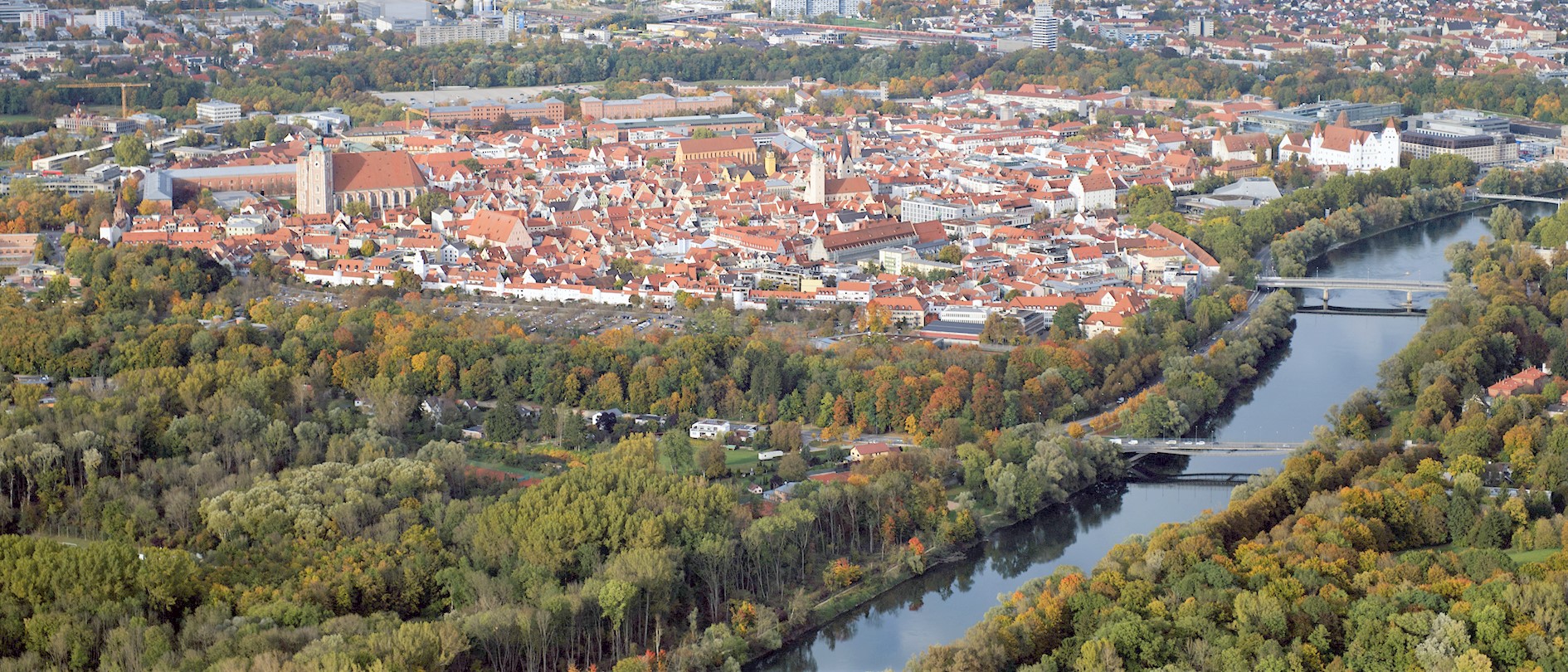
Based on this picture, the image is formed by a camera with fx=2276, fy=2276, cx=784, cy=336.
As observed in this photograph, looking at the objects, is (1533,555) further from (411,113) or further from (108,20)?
(108,20)

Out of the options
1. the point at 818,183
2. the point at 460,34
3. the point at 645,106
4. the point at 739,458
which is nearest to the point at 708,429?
the point at 739,458

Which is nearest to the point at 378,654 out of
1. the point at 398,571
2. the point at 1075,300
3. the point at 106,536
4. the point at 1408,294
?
the point at 398,571

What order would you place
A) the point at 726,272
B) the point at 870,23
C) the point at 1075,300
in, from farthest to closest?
the point at 870,23, the point at 726,272, the point at 1075,300

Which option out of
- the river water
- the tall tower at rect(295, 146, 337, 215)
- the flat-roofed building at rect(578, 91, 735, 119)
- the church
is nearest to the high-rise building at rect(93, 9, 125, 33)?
the flat-roofed building at rect(578, 91, 735, 119)

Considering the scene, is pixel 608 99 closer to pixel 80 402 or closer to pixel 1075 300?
pixel 1075 300

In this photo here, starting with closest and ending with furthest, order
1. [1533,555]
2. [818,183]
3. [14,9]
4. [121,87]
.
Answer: [1533,555] < [818,183] < [121,87] < [14,9]

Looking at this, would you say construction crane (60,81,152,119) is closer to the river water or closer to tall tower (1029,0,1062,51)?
tall tower (1029,0,1062,51)
